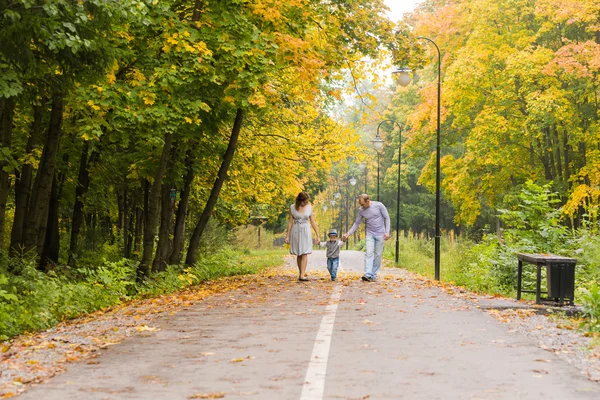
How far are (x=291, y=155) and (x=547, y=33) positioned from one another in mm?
13943

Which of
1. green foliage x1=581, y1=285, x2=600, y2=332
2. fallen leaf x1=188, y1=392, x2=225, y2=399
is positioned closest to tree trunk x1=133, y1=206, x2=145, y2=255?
green foliage x1=581, y1=285, x2=600, y2=332

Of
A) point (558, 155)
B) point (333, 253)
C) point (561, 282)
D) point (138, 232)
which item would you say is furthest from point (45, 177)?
point (558, 155)

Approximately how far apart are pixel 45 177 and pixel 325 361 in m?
11.6

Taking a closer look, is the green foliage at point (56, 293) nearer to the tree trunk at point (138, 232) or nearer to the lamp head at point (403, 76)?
the lamp head at point (403, 76)

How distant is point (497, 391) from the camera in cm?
617

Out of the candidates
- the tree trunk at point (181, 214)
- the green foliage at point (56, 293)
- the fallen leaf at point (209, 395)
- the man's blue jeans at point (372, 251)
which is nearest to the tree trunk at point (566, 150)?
the man's blue jeans at point (372, 251)

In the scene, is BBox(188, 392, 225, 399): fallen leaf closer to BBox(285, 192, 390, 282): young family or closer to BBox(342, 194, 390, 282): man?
BBox(285, 192, 390, 282): young family

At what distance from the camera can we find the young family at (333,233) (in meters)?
17.5

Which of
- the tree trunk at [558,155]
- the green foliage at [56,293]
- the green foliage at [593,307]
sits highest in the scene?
the tree trunk at [558,155]

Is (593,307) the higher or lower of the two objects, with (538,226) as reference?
lower

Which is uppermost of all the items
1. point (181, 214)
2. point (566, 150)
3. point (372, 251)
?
point (566, 150)

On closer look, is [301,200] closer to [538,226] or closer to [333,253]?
[333,253]

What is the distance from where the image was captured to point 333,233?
60.8 ft

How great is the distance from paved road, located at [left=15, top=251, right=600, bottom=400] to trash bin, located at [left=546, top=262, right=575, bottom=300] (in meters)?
1.28
